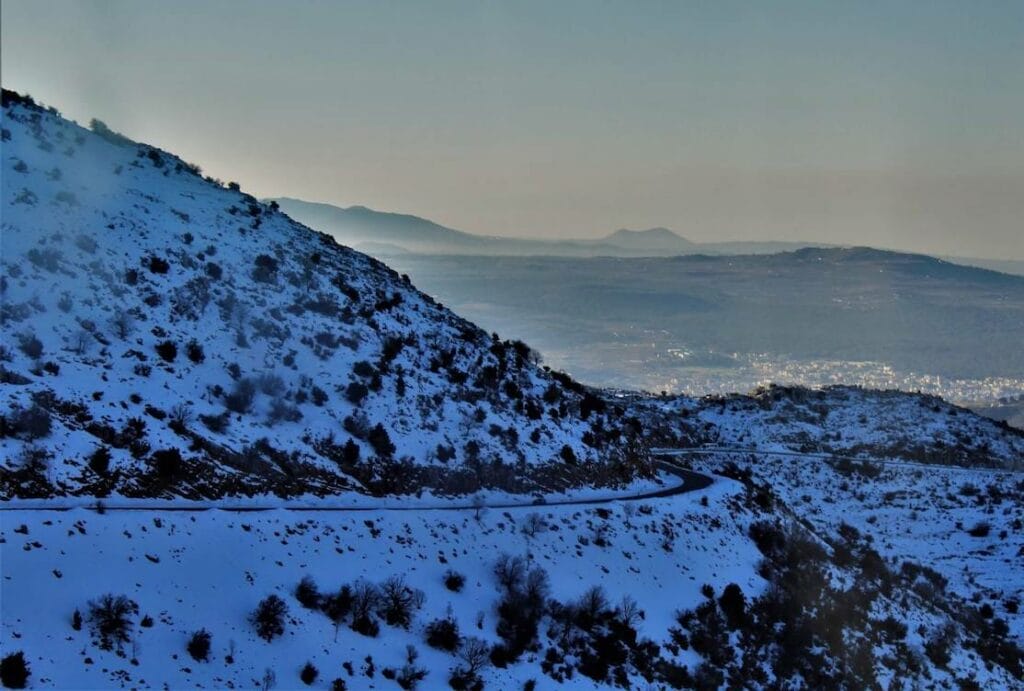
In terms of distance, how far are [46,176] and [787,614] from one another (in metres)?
40.7

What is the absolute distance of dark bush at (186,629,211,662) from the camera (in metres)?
22.2

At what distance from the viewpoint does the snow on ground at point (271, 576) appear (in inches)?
835

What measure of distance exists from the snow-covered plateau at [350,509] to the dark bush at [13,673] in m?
0.05

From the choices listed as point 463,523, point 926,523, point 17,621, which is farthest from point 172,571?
point 926,523

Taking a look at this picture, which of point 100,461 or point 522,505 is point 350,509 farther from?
point 522,505

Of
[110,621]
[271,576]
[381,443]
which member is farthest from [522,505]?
[110,621]

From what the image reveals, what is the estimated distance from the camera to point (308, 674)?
2325 centimetres

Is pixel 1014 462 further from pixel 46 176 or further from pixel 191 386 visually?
pixel 46 176

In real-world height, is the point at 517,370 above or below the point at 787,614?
above

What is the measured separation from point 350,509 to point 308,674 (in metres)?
9.33

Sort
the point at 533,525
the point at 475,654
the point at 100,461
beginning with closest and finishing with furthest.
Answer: the point at 475,654 → the point at 100,461 → the point at 533,525

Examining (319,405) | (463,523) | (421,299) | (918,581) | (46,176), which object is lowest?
(918,581)

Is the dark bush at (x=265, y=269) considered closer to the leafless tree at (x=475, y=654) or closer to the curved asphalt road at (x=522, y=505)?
the curved asphalt road at (x=522, y=505)

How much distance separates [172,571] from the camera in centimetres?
2425
